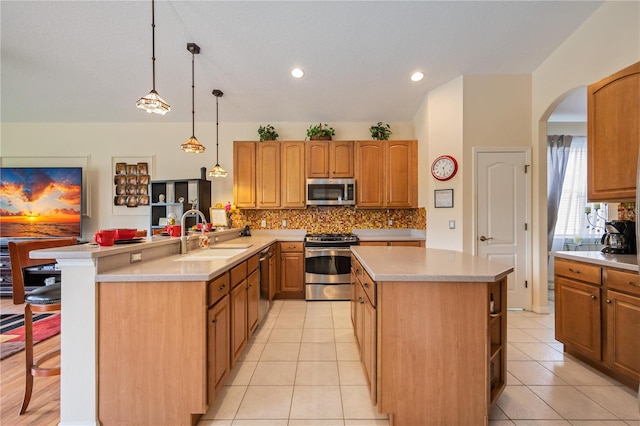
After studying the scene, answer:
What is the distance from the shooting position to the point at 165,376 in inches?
58.0

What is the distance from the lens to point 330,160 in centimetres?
423

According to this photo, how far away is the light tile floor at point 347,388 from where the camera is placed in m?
1.58

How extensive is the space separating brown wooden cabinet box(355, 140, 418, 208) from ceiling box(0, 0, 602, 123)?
64 centimetres

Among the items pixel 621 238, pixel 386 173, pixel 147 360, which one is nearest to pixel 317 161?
pixel 386 173

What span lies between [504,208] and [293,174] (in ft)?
9.79

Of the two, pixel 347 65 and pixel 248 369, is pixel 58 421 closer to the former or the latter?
pixel 248 369

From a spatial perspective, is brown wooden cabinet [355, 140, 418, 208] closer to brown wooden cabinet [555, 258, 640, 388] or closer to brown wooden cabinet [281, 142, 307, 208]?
brown wooden cabinet [281, 142, 307, 208]

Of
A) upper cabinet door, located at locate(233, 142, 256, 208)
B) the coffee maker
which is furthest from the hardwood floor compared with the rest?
the coffee maker

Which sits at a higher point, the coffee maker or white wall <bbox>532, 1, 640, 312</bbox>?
white wall <bbox>532, 1, 640, 312</bbox>

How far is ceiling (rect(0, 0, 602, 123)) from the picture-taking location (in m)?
2.28

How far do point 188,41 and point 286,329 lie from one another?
3.15 meters

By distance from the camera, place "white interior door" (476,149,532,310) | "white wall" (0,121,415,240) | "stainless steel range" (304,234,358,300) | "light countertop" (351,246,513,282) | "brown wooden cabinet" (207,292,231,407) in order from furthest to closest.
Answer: "white wall" (0,121,415,240)
"stainless steel range" (304,234,358,300)
"white interior door" (476,149,532,310)
"brown wooden cabinet" (207,292,231,407)
"light countertop" (351,246,513,282)

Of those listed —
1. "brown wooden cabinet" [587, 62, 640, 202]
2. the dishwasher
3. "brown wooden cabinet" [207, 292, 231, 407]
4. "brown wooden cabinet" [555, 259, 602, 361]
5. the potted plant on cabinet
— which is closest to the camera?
"brown wooden cabinet" [207, 292, 231, 407]

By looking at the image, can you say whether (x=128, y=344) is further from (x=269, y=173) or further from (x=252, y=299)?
(x=269, y=173)
